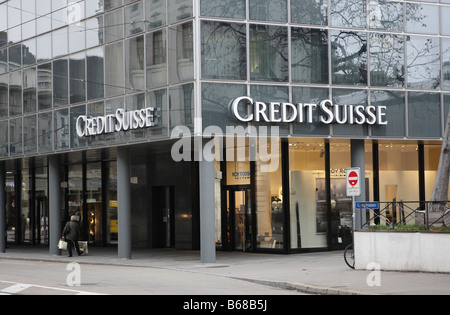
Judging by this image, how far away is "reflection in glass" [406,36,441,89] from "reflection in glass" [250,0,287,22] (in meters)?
5.10

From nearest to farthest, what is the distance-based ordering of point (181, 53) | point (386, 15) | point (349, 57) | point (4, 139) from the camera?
point (181, 53) → point (349, 57) → point (386, 15) → point (4, 139)

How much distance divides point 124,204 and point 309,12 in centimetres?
962

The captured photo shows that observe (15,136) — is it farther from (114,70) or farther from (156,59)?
(156,59)

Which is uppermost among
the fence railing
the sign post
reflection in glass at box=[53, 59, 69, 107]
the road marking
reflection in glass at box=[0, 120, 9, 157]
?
reflection in glass at box=[53, 59, 69, 107]

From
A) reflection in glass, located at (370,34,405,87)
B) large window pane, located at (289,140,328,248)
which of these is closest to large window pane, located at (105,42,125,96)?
large window pane, located at (289,140,328,248)

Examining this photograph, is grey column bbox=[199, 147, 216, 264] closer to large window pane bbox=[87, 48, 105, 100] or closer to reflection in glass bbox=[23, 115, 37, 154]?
large window pane bbox=[87, 48, 105, 100]

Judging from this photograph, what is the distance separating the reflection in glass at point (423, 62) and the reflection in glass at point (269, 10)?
510cm

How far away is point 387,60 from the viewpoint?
26422mm

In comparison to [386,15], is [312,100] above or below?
below

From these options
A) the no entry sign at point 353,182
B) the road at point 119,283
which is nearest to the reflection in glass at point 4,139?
the road at point 119,283

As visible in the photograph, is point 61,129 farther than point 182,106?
Yes

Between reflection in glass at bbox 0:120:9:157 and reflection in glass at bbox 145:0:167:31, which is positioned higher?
reflection in glass at bbox 145:0:167:31

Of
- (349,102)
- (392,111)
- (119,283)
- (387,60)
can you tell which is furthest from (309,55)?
(119,283)

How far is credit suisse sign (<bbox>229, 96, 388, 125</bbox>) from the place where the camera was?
2397cm
